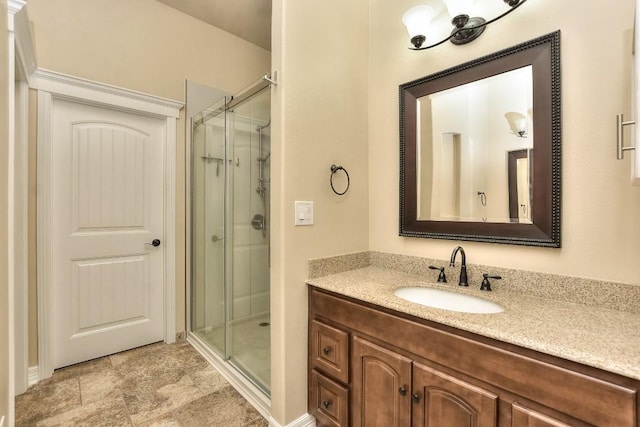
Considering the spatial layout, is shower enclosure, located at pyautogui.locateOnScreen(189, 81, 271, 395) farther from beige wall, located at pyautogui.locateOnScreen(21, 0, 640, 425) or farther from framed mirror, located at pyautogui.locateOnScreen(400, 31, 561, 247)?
framed mirror, located at pyautogui.locateOnScreen(400, 31, 561, 247)

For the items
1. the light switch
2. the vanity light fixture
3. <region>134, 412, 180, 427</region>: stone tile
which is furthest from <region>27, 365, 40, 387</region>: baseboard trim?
the vanity light fixture

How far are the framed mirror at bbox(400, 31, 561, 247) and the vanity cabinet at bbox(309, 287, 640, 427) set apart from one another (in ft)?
2.04

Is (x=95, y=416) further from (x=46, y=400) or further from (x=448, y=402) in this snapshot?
(x=448, y=402)

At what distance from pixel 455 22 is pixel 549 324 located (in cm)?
138

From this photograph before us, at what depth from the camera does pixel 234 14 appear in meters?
2.61

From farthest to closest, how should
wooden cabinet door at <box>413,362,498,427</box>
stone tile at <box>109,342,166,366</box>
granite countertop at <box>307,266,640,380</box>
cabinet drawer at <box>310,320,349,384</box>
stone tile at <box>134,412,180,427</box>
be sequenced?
stone tile at <box>109,342,166,366</box> → stone tile at <box>134,412,180,427</box> → cabinet drawer at <box>310,320,349,384</box> → wooden cabinet door at <box>413,362,498,427</box> → granite countertop at <box>307,266,640,380</box>

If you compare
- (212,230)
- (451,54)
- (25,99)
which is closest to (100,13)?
(25,99)

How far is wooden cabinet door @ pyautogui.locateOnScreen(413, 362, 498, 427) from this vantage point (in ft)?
3.09

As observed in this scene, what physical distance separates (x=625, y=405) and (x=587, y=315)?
0.39 metres

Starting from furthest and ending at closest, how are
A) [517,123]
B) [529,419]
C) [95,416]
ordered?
1. [95,416]
2. [517,123]
3. [529,419]

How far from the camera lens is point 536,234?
4.24 ft

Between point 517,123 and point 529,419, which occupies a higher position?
point 517,123

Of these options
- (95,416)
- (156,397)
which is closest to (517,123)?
(156,397)

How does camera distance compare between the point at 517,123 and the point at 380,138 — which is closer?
the point at 517,123
